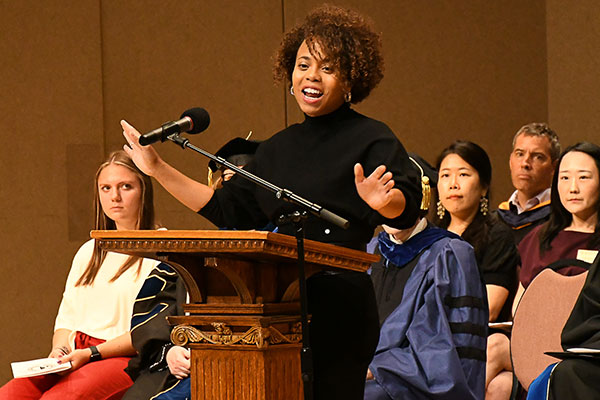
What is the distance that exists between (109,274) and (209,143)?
2786 millimetres

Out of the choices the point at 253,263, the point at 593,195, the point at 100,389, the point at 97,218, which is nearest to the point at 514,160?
the point at 593,195

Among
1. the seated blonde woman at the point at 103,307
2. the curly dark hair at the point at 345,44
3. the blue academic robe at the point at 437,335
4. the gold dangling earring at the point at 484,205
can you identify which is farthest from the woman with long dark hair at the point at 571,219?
the curly dark hair at the point at 345,44

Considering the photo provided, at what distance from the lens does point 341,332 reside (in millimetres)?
2248

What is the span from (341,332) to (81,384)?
1.75 m

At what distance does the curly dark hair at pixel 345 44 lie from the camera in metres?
2.42

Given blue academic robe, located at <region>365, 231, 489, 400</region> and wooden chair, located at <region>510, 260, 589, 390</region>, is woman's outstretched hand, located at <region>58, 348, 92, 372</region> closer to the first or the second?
blue academic robe, located at <region>365, 231, 489, 400</region>

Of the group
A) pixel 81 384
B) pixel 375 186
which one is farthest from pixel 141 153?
pixel 81 384

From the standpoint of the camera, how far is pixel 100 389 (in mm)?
3680

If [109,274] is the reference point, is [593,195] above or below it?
above

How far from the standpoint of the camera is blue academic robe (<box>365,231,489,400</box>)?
11.8ft

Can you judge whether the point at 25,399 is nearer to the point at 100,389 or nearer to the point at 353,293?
the point at 100,389

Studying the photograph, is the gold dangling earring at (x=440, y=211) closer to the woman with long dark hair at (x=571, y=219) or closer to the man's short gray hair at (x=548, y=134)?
the woman with long dark hair at (x=571, y=219)

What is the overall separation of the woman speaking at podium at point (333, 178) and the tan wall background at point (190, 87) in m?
4.12

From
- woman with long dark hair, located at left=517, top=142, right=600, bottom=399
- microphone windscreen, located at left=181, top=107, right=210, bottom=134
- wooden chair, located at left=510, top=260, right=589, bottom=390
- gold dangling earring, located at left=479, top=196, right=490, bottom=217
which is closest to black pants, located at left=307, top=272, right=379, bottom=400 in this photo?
microphone windscreen, located at left=181, top=107, right=210, bottom=134
